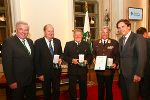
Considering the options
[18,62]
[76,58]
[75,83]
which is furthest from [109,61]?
[18,62]

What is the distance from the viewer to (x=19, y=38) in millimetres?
2072

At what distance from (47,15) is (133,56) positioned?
138 inches

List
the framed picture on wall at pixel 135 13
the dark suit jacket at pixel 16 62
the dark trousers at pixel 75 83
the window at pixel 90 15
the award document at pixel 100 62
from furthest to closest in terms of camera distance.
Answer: the window at pixel 90 15 < the framed picture on wall at pixel 135 13 < the dark trousers at pixel 75 83 < the award document at pixel 100 62 < the dark suit jacket at pixel 16 62

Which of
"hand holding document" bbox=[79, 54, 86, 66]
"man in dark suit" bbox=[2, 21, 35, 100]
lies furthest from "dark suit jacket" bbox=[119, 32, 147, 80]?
"man in dark suit" bbox=[2, 21, 35, 100]

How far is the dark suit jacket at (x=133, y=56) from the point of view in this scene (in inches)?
75.8

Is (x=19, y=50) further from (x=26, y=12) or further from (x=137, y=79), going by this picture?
(x=26, y=12)

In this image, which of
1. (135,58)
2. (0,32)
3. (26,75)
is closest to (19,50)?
A: (26,75)

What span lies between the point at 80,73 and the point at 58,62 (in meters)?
0.45

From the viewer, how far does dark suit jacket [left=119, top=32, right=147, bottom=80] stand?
1.92 metres

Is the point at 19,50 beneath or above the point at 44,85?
above

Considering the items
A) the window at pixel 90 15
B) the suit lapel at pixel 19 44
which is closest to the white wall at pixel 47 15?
the window at pixel 90 15

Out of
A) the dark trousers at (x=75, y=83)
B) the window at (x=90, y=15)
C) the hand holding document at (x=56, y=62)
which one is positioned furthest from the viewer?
the window at (x=90, y=15)

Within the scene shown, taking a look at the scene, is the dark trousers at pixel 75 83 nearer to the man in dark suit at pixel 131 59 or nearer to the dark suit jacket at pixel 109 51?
the dark suit jacket at pixel 109 51

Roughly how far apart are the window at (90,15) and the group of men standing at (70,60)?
3.48 metres
